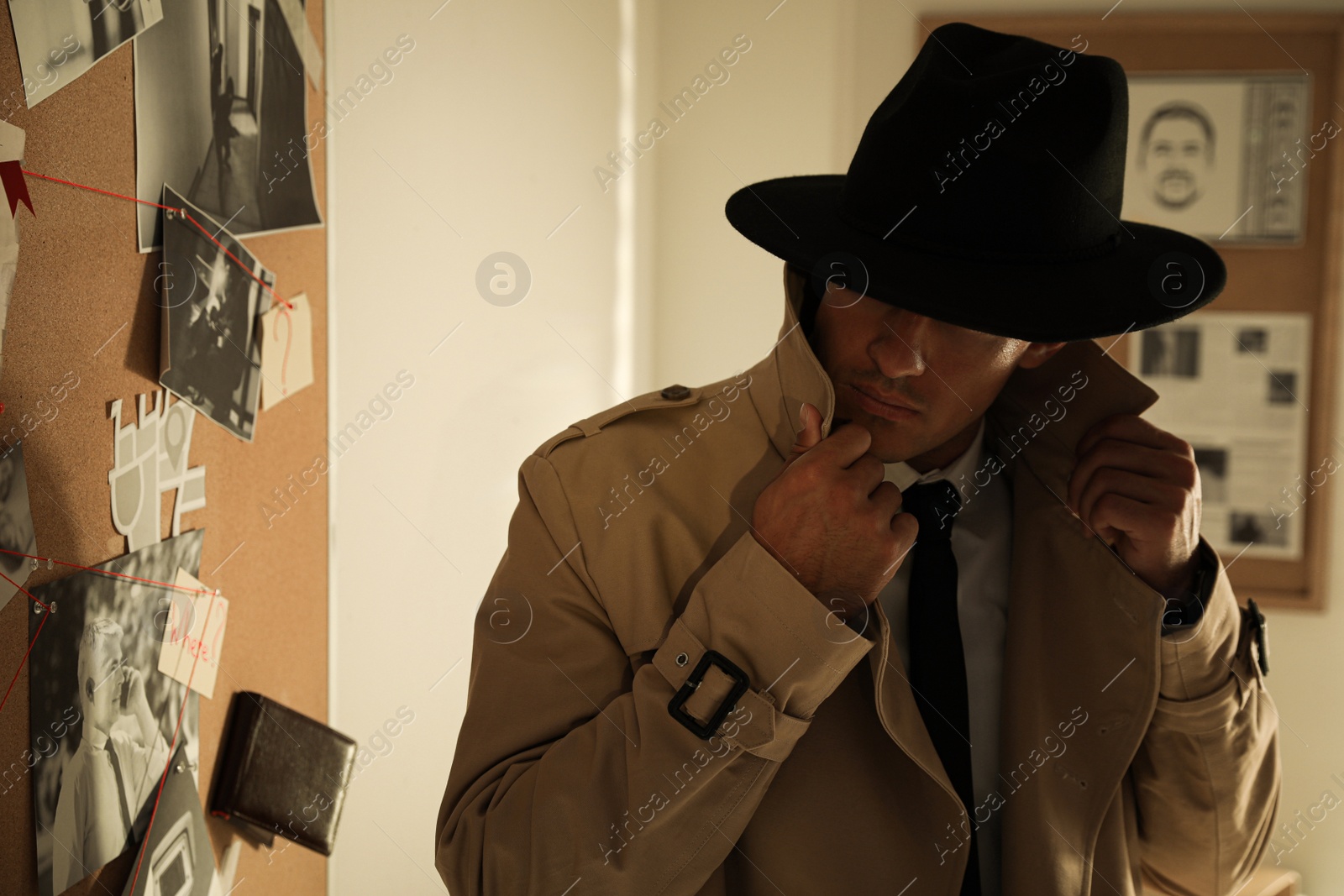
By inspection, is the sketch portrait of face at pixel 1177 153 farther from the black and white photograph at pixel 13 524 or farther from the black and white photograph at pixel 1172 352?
the black and white photograph at pixel 13 524

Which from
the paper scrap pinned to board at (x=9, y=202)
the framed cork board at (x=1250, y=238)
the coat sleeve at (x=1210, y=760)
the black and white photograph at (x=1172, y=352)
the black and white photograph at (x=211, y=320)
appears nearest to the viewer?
the paper scrap pinned to board at (x=9, y=202)

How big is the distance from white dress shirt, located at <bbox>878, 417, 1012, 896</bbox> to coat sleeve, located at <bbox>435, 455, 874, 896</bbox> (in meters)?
0.25


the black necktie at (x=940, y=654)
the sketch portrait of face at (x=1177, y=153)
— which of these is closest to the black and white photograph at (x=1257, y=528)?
the sketch portrait of face at (x=1177, y=153)

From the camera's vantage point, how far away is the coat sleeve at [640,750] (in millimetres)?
772

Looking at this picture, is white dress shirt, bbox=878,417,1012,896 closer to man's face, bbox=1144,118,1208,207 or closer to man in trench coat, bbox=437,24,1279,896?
man in trench coat, bbox=437,24,1279,896

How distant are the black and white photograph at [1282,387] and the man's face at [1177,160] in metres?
0.53

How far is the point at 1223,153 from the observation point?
2.61 meters

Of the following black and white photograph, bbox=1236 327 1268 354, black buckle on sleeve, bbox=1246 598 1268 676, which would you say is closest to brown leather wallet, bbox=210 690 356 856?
black buckle on sleeve, bbox=1246 598 1268 676

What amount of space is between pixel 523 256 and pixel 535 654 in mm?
1083

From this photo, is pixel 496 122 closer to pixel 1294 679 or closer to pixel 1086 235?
Answer: pixel 1086 235

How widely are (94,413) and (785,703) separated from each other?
600 mm

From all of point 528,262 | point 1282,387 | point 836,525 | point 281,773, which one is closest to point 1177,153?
point 1282,387

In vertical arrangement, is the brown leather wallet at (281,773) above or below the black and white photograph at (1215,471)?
above

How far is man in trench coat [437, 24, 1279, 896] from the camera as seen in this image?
2.57 feet
